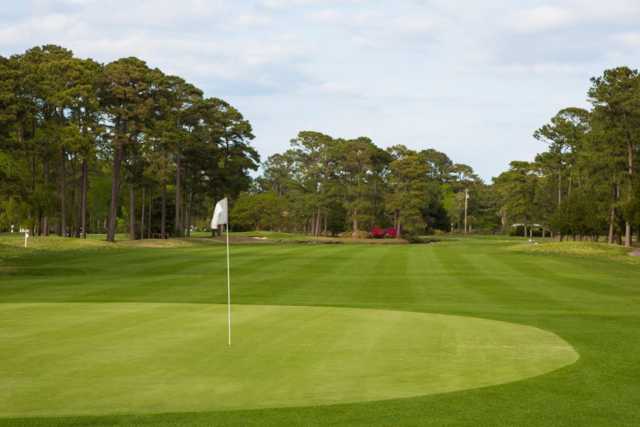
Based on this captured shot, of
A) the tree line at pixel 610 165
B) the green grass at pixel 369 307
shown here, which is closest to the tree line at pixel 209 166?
the tree line at pixel 610 165

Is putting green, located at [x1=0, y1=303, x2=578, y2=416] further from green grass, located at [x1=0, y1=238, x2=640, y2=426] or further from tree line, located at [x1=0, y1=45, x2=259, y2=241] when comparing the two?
tree line, located at [x1=0, y1=45, x2=259, y2=241]

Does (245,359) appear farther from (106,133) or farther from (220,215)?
(106,133)

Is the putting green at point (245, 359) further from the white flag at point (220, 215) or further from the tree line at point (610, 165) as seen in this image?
the tree line at point (610, 165)

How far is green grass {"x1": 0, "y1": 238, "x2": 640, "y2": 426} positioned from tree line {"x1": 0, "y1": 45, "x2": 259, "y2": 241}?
910 centimetres

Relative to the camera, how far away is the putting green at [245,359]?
10039mm

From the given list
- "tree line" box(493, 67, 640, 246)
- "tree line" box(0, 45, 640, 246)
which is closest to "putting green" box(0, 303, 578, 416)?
"tree line" box(0, 45, 640, 246)

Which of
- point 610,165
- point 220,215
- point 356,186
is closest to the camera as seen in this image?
point 220,215

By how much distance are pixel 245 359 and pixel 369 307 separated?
11.4m

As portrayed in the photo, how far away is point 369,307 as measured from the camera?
2369cm

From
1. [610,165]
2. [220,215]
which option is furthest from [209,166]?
[220,215]

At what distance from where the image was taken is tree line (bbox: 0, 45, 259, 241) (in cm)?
4969

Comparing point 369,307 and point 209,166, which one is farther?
point 209,166

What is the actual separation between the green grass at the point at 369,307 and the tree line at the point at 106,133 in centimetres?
910

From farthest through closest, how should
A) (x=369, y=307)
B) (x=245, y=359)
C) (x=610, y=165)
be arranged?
(x=610, y=165)
(x=369, y=307)
(x=245, y=359)
